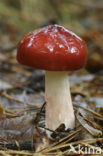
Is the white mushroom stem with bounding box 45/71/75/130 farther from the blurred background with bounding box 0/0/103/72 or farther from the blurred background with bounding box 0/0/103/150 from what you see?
the blurred background with bounding box 0/0/103/72

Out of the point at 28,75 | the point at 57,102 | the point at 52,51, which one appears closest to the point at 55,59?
the point at 52,51

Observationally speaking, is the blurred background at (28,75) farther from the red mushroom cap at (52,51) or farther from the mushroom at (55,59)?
the red mushroom cap at (52,51)

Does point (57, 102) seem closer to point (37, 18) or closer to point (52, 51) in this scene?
point (52, 51)

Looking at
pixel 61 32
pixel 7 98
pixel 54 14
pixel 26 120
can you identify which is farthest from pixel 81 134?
pixel 54 14

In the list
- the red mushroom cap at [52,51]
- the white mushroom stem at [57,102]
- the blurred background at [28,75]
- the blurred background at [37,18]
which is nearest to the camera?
the red mushroom cap at [52,51]

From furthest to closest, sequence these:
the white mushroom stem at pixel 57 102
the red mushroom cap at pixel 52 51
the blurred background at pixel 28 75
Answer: the blurred background at pixel 28 75, the white mushroom stem at pixel 57 102, the red mushroom cap at pixel 52 51

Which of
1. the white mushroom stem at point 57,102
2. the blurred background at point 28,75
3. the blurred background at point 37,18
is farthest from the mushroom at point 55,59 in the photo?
the blurred background at point 37,18

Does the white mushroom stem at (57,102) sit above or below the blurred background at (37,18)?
below
